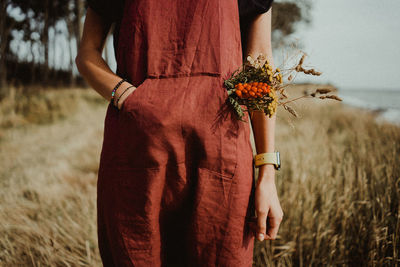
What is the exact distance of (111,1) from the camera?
2.66 feet

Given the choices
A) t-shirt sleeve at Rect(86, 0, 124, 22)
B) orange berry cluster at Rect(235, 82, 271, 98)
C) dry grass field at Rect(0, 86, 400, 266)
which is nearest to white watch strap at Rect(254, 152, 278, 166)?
dry grass field at Rect(0, 86, 400, 266)

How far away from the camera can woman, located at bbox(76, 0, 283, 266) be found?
726mm

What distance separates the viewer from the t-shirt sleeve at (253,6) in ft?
2.70

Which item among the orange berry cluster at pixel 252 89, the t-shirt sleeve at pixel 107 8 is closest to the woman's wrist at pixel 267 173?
the orange berry cluster at pixel 252 89

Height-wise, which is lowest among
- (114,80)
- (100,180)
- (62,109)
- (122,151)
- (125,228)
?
(125,228)

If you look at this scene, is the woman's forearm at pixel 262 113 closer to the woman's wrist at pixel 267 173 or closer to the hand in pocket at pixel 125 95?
the woman's wrist at pixel 267 173

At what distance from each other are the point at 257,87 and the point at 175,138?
29cm

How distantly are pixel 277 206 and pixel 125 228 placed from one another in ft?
1.71

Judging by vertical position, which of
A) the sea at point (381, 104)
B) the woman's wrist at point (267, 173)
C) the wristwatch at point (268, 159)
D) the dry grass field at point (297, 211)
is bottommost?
the dry grass field at point (297, 211)

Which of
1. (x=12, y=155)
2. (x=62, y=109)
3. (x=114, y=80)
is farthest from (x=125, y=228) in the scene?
(x=62, y=109)

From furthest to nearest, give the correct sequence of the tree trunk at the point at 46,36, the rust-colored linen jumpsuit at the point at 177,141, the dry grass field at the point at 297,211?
1. the tree trunk at the point at 46,36
2. the dry grass field at the point at 297,211
3. the rust-colored linen jumpsuit at the point at 177,141

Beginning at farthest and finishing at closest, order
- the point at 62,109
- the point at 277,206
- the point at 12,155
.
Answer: the point at 62,109 < the point at 12,155 < the point at 277,206

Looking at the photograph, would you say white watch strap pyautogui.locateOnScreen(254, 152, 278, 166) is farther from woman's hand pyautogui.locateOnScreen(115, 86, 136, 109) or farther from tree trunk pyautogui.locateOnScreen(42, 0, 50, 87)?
tree trunk pyautogui.locateOnScreen(42, 0, 50, 87)

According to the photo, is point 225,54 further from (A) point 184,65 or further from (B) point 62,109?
(B) point 62,109
